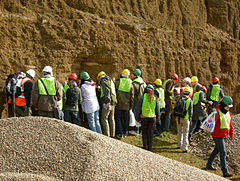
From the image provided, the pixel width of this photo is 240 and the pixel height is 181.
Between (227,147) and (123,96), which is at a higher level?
(123,96)

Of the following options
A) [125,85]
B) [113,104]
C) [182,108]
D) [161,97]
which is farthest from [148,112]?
[161,97]

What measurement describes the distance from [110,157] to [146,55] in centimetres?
778

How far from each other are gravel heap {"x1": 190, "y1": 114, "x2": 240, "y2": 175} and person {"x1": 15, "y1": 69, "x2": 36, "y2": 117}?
6071 mm

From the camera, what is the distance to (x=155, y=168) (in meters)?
6.81

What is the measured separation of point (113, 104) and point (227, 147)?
451 cm

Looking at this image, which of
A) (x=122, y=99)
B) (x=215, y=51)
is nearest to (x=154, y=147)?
(x=122, y=99)

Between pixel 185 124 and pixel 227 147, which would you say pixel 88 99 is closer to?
pixel 185 124

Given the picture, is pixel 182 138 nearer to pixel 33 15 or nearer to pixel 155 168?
pixel 155 168

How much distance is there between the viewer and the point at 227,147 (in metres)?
10.7

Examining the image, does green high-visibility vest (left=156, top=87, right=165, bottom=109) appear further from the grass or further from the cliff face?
the cliff face

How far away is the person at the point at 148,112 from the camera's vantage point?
9.14 meters

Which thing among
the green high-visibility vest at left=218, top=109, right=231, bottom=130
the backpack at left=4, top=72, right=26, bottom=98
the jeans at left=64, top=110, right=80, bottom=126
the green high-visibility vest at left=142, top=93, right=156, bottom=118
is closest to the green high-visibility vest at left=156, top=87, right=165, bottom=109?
the green high-visibility vest at left=142, top=93, right=156, bottom=118

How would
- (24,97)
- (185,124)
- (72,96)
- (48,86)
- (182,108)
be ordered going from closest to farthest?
(48,86), (24,97), (72,96), (182,108), (185,124)

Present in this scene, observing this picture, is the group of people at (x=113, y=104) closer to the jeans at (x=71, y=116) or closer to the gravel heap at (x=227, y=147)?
the jeans at (x=71, y=116)
